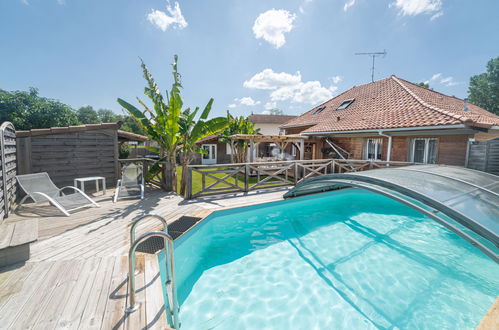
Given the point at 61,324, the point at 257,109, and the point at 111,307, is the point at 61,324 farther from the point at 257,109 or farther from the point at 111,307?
the point at 257,109

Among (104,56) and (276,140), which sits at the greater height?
(104,56)

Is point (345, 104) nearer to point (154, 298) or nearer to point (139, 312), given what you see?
point (154, 298)

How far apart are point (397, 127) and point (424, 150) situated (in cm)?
192

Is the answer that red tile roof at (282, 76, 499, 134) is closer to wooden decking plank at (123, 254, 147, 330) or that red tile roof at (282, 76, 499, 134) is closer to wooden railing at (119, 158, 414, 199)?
wooden railing at (119, 158, 414, 199)

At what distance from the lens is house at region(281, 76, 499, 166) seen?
8.83 metres

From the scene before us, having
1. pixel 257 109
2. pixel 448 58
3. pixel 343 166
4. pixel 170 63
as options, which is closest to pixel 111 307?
pixel 170 63

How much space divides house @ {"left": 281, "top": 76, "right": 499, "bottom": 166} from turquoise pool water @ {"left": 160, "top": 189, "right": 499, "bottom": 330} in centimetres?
412

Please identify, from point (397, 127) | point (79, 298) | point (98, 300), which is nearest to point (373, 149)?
point (397, 127)

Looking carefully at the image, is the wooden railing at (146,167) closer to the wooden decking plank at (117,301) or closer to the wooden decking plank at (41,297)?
the wooden decking plank at (41,297)

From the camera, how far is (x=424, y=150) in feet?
33.5

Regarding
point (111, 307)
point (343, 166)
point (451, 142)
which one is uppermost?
point (451, 142)

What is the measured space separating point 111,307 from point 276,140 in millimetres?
11387

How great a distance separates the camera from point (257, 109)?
4031 cm

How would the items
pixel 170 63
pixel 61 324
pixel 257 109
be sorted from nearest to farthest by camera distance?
pixel 61 324 < pixel 170 63 < pixel 257 109
